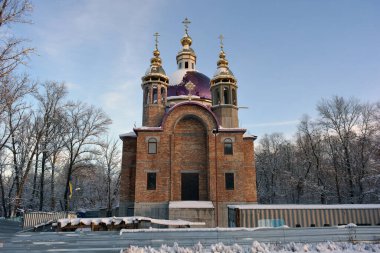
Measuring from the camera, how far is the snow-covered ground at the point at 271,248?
916 centimetres

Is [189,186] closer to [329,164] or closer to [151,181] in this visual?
[151,181]

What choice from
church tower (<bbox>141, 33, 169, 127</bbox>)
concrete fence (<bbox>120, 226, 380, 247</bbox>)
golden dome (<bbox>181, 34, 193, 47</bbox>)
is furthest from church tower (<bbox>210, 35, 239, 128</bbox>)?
concrete fence (<bbox>120, 226, 380, 247</bbox>)

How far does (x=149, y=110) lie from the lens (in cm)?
2478

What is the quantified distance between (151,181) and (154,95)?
7682mm

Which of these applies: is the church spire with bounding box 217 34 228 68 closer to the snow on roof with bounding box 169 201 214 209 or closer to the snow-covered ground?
the snow on roof with bounding box 169 201 214 209

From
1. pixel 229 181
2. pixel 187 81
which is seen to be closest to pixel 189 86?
pixel 187 81

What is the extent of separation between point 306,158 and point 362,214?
2462 centimetres

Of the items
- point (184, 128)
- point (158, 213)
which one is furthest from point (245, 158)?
point (158, 213)

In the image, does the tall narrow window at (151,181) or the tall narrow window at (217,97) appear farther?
the tall narrow window at (217,97)

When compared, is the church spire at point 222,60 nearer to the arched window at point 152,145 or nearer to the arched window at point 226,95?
the arched window at point 226,95

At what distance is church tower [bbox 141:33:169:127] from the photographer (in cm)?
2462

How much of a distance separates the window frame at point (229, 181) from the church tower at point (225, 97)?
4.32 m

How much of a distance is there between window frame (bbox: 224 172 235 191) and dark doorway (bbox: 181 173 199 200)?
2287mm

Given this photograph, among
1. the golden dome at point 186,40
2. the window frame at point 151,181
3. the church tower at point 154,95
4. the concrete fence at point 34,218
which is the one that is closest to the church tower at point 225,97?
the church tower at point 154,95
